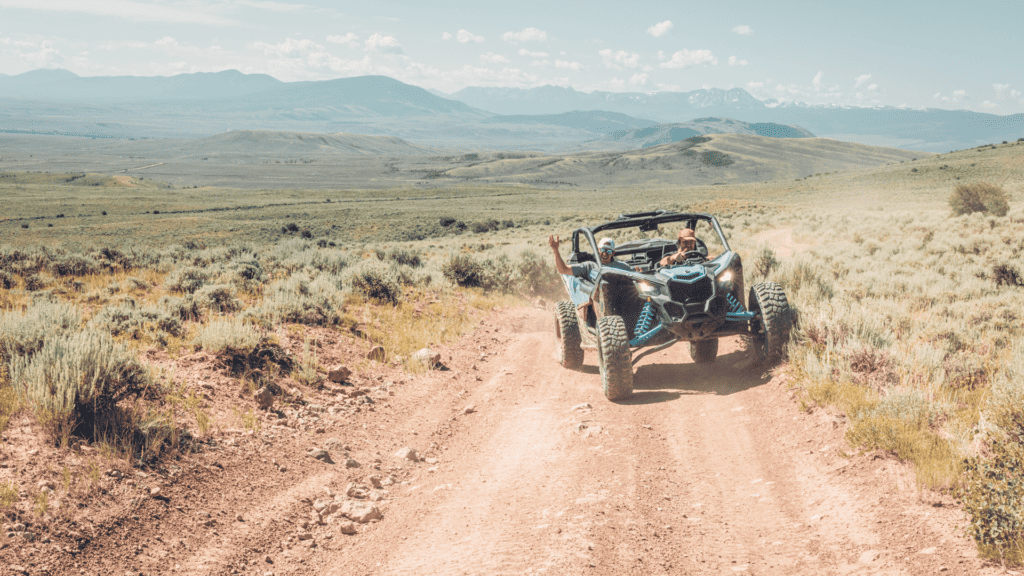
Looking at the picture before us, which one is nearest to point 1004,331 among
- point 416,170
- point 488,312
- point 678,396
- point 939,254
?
point 678,396

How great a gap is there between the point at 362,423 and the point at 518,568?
3424 mm

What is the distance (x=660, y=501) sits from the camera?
4164 mm

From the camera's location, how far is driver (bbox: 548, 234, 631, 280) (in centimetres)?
764

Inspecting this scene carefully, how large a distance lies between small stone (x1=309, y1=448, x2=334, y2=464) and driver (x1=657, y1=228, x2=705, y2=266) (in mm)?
4767

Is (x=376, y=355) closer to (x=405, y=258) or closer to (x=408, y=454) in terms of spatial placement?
(x=408, y=454)

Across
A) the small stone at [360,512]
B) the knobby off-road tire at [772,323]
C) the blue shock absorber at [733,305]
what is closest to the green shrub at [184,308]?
the small stone at [360,512]

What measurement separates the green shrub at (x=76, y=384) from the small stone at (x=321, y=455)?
1.65 m

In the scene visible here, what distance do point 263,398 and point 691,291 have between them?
5.06 metres

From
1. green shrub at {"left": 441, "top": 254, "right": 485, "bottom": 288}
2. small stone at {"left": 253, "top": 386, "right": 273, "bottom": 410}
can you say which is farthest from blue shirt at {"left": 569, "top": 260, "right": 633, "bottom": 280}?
green shrub at {"left": 441, "top": 254, "right": 485, "bottom": 288}

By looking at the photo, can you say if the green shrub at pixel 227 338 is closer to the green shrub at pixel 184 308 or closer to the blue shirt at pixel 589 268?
the green shrub at pixel 184 308

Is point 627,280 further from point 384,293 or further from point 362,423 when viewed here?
point 384,293

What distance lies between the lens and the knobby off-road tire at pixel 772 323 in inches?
262

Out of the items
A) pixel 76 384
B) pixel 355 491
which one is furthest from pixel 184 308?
pixel 355 491

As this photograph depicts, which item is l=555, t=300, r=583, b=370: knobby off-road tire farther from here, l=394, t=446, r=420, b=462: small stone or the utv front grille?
l=394, t=446, r=420, b=462: small stone
